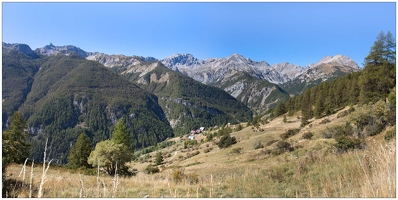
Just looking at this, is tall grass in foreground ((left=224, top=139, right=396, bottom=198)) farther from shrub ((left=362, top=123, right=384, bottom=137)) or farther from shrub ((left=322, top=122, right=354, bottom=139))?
shrub ((left=322, top=122, right=354, bottom=139))

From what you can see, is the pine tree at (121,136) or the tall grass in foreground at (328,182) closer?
the tall grass in foreground at (328,182)

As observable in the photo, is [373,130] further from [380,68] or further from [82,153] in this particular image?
[82,153]

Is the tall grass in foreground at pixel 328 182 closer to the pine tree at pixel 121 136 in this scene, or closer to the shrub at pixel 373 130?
the shrub at pixel 373 130

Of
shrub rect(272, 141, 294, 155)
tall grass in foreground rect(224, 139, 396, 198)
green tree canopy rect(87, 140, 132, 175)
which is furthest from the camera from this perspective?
shrub rect(272, 141, 294, 155)

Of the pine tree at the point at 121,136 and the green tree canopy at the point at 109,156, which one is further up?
the pine tree at the point at 121,136

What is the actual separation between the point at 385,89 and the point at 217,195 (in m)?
42.6

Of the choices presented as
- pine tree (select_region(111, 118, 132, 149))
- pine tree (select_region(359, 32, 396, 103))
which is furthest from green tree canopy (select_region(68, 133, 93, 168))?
pine tree (select_region(359, 32, 396, 103))

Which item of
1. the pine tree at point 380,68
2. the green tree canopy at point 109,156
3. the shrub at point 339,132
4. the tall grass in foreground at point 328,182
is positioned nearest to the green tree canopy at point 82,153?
the green tree canopy at point 109,156

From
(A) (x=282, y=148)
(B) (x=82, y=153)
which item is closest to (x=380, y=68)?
(A) (x=282, y=148)

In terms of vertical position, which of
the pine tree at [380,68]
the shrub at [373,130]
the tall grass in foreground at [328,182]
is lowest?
the tall grass in foreground at [328,182]

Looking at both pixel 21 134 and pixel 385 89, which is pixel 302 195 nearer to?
pixel 21 134

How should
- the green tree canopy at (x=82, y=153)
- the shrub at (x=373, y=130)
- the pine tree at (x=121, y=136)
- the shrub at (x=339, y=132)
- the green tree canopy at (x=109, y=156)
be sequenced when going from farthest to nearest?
the green tree canopy at (x=82, y=153) < the pine tree at (x=121, y=136) < the shrub at (x=339, y=132) < the shrub at (x=373, y=130) < the green tree canopy at (x=109, y=156)

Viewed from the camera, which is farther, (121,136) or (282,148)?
(121,136)

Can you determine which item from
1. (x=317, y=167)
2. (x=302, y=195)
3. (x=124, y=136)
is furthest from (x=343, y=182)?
(x=124, y=136)
